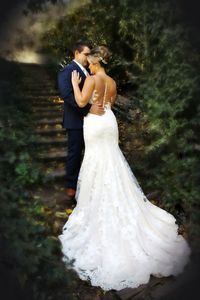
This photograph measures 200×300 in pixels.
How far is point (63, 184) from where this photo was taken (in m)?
5.11

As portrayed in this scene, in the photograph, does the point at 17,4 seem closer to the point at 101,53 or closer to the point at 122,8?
the point at 101,53

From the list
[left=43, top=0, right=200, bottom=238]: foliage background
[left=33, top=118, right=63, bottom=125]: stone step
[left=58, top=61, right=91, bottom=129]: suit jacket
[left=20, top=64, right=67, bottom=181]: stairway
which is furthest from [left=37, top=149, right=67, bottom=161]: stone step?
[left=43, top=0, right=200, bottom=238]: foliage background

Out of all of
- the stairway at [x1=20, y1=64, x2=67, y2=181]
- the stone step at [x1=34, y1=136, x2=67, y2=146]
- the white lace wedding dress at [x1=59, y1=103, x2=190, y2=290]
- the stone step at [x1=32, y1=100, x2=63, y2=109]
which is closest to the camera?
the white lace wedding dress at [x1=59, y1=103, x2=190, y2=290]

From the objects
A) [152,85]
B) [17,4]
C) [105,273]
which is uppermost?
[17,4]

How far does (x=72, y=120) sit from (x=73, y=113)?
0.09 meters

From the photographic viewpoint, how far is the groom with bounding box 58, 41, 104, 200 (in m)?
4.65

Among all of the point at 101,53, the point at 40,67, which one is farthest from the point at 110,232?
the point at 40,67

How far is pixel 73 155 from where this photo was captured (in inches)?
193

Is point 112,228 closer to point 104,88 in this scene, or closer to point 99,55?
point 104,88

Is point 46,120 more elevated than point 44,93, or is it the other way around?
point 44,93

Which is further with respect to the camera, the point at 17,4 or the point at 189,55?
the point at 189,55

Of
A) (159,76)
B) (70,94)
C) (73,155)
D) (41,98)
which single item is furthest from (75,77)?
(159,76)

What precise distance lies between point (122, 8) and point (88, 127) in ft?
6.99

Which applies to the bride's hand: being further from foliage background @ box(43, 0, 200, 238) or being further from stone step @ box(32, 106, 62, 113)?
stone step @ box(32, 106, 62, 113)
